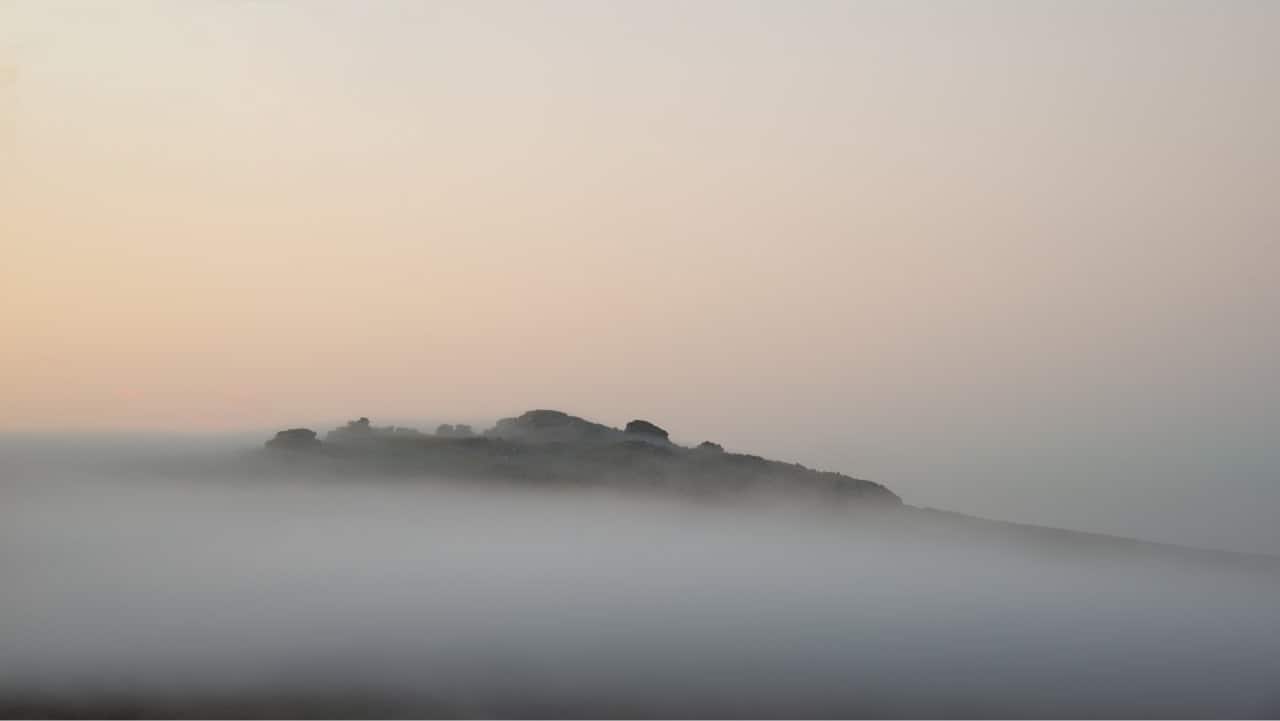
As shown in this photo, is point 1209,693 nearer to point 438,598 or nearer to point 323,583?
point 438,598

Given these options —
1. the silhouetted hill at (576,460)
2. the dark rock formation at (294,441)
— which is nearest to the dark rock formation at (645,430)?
the silhouetted hill at (576,460)

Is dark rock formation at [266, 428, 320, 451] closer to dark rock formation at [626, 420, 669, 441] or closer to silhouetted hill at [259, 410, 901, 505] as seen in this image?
silhouetted hill at [259, 410, 901, 505]

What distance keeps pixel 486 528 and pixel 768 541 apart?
91.8 ft

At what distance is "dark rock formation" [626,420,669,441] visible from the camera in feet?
383

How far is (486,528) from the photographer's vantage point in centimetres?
10000

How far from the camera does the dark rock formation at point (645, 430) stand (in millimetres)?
116625

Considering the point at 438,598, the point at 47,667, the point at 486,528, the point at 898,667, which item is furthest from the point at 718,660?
the point at 486,528

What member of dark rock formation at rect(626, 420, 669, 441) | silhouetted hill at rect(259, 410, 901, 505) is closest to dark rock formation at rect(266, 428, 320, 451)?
silhouetted hill at rect(259, 410, 901, 505)

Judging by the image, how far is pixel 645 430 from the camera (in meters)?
117

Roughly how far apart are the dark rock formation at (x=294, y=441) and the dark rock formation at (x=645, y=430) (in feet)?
118

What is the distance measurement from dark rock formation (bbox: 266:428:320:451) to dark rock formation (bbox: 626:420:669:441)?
3594cm

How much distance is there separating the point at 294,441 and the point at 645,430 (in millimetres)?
41326

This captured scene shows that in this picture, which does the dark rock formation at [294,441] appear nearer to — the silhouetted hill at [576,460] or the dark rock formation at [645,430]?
the silhouetted hill at [576,460]

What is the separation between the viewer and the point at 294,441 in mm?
123188
